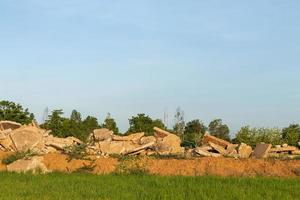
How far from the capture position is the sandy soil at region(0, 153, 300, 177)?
672 inches

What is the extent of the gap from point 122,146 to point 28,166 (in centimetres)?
595

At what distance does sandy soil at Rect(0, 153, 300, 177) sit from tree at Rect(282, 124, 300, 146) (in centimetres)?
1184

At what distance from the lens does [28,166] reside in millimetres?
17062

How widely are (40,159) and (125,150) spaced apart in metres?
4.85

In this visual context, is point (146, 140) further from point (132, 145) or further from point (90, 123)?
point (90, 123)

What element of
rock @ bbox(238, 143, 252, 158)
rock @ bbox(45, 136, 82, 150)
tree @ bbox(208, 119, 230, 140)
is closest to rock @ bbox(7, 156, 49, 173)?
rock @ bbox(45, 136, 82, 150)

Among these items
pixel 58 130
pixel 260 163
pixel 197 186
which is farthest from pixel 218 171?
pixel 58 130

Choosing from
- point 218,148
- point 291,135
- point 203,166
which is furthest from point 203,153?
point 291,135

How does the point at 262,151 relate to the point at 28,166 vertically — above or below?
above

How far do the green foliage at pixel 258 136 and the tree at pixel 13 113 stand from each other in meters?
11.3

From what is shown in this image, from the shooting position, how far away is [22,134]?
68.5 feet

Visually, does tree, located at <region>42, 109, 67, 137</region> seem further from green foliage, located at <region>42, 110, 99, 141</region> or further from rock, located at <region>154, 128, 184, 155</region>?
rock, located at <region>154, 128, 184, 155</region>

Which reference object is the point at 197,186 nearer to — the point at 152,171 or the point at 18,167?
the point at 152,171

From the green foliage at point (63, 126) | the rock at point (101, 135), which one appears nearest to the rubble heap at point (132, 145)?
the rock at point (101, 135)
